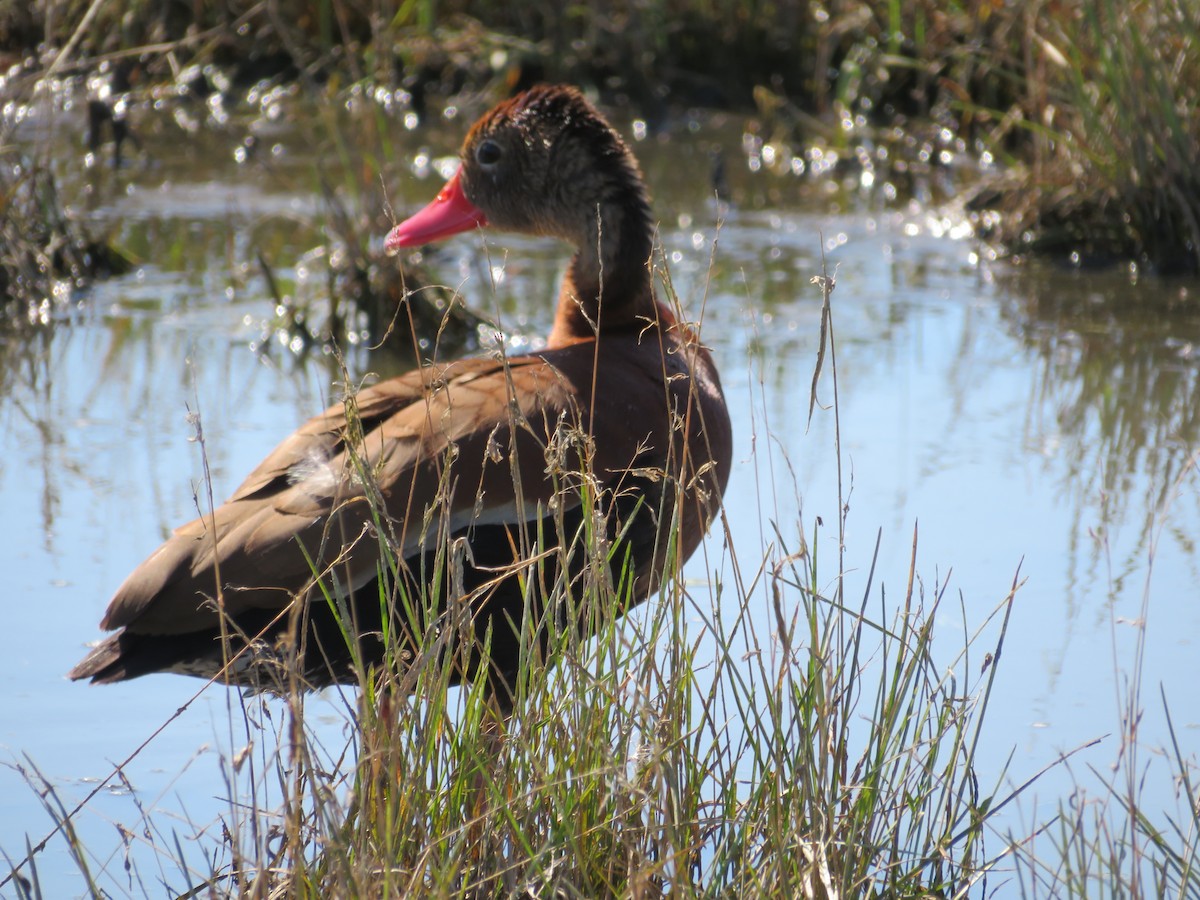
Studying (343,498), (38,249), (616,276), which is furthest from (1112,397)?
(38,249)

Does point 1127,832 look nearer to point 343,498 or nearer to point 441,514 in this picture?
point 441,514

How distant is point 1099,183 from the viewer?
6152mm

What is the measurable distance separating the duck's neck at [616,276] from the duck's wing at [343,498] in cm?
59

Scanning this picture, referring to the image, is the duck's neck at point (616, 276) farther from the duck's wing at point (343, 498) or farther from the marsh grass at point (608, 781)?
the marsh grass at point (608, 781)

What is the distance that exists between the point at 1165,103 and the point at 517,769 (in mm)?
4452

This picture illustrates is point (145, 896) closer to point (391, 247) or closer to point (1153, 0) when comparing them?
point (391, 247)

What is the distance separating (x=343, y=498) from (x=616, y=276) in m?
1.22

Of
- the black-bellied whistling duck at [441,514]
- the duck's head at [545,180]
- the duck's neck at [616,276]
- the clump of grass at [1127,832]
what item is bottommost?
the clump of grass at [1127,832]

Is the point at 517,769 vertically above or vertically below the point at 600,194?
below

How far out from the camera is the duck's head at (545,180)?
3.83 metres

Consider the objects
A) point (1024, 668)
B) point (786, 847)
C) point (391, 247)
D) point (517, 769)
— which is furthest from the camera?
point (391, 247)

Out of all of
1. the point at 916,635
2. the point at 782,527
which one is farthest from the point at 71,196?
the point at 916,635

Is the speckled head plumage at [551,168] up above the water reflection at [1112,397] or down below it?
above

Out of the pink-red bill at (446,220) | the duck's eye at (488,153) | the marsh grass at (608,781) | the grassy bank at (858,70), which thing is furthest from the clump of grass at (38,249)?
the marsh grass at (608,781)
